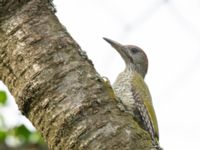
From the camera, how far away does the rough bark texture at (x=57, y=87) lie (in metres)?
2.54

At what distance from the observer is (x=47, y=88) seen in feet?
8.65

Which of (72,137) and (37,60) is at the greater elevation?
(37,60)

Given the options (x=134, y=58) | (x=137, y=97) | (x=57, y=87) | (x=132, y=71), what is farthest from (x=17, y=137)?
(x=57, y=87)

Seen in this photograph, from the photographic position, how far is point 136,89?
18.7 feet

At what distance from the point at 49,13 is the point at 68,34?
0.17 metres

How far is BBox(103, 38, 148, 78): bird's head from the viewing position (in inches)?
261

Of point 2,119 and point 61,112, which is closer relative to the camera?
point 61,112

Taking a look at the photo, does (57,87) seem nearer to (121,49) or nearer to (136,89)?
(136,89)

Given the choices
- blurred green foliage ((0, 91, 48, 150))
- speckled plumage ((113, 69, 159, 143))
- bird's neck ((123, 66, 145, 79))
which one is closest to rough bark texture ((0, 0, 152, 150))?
speckled plumage ((113, 69, 159, 143))

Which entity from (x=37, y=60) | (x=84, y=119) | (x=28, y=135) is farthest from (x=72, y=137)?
(x=28, y=135)

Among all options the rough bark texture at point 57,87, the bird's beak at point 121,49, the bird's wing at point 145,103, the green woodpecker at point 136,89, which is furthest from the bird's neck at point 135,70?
the rough bark texture at point 57,87

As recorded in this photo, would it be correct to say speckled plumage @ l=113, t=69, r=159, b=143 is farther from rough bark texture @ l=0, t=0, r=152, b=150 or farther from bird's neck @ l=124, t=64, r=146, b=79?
rough bark texture @ l=0, t=0, r=152, b=150

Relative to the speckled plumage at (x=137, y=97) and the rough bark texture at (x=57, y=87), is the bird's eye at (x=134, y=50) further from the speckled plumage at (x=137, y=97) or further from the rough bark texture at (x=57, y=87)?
the rough bark texture at (x=57, y=87)

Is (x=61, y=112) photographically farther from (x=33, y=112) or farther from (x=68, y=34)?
(x=68, y=34)
